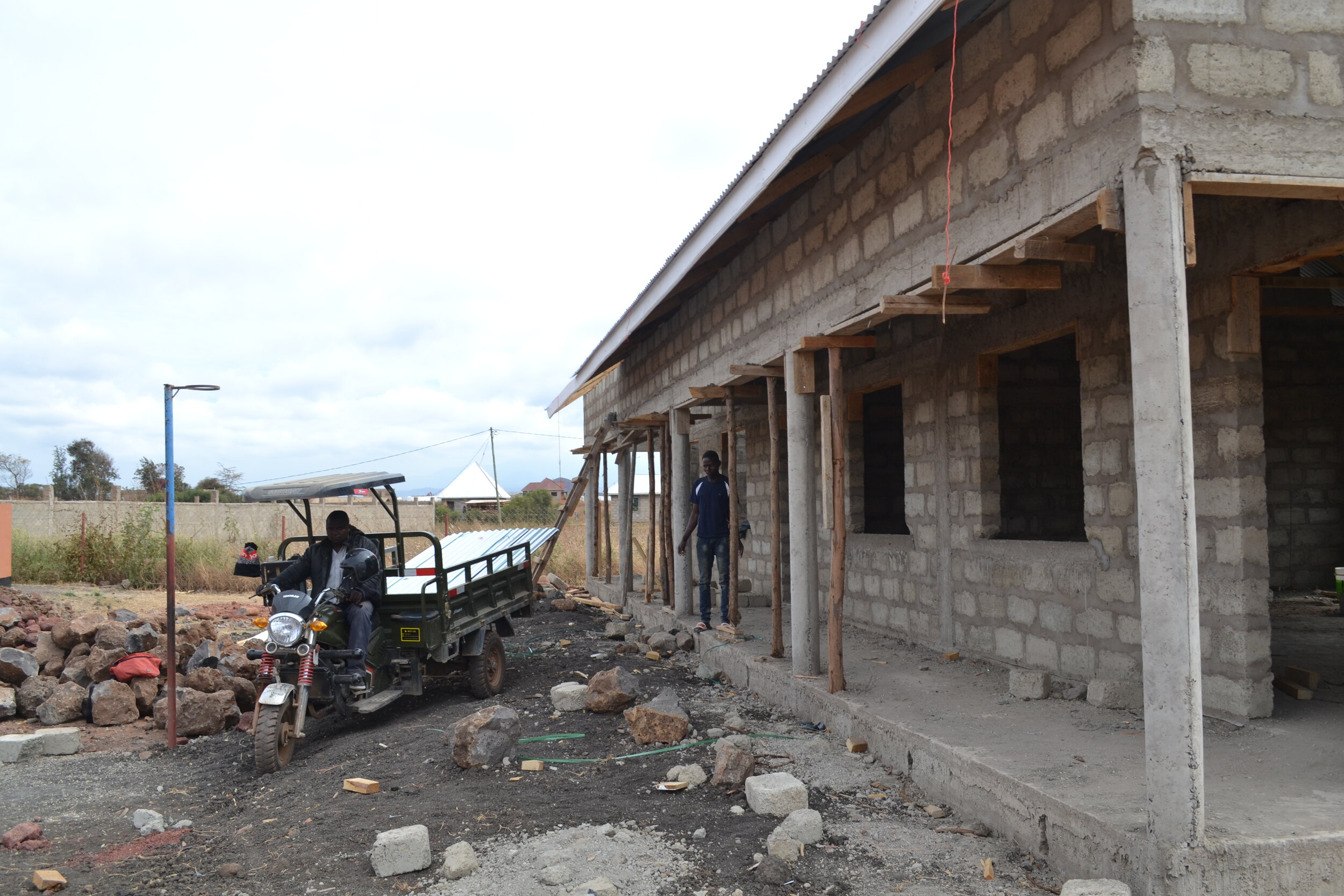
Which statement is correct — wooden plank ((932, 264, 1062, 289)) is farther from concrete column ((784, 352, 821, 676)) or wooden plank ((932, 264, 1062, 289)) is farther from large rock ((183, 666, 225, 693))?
large rock ((183, 666, 225, 693))

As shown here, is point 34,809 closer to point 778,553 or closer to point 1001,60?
point 778,553

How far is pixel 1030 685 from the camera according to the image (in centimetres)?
629

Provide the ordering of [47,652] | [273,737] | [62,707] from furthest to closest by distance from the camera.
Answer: [47,652] → [62,707] → [273,737]

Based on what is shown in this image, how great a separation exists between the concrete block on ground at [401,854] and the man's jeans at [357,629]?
2651 millimetres

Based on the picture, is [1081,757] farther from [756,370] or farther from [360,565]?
[360,565]

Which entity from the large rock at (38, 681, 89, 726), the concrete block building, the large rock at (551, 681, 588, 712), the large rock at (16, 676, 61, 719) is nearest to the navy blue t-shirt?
the concrete block building

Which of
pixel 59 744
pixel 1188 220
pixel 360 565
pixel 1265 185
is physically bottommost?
pixel 59 744

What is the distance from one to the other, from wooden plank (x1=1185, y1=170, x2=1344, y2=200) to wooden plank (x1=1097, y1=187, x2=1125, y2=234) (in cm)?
26

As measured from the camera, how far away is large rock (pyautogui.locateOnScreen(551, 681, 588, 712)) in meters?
7.88

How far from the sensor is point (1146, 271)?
362 centimetres

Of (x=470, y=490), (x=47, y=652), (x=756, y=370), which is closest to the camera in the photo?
(x=756, y=370)

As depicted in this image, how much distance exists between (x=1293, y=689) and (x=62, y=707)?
33.3 ft

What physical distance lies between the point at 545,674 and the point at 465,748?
3455 mm

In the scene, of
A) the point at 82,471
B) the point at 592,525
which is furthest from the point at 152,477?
the point at 592,525
